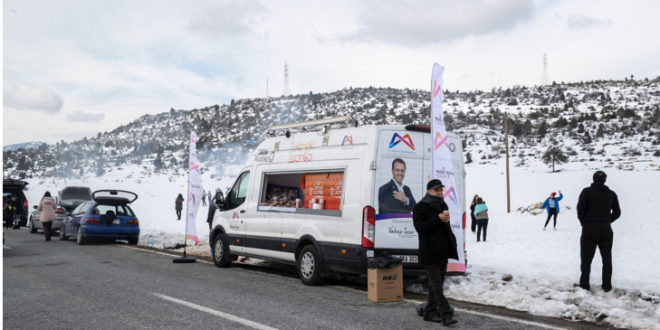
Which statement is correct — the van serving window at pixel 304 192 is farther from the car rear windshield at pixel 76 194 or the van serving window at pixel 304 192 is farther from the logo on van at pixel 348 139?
the car rear windshield at pixel 76 194

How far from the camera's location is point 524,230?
75.1ft

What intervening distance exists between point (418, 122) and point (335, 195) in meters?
Result: 68.5

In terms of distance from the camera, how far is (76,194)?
25188mm

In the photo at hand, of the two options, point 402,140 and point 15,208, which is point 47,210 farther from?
point 402,140

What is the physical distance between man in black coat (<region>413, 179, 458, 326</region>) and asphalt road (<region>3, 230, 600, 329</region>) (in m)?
0.30

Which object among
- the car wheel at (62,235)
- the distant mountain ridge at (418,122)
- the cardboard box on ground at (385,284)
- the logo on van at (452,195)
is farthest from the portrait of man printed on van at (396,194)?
the distant mountain ridge at (418,122)

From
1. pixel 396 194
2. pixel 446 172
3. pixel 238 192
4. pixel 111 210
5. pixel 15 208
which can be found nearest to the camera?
pixel 446 172

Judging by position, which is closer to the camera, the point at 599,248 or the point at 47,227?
the point at 599,248

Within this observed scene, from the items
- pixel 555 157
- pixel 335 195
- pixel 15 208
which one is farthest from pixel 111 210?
pixel 555 157

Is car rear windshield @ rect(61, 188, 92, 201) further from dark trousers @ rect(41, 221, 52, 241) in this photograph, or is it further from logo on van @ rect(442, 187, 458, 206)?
logo on van @ rect(442, 187, 458, 206)

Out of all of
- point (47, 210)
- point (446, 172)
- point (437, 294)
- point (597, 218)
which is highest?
point (446, 172)

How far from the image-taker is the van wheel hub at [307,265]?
9.27m

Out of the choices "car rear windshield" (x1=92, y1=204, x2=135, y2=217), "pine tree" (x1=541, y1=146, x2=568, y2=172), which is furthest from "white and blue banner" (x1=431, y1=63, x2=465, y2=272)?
"pine tree" (x1=541, y1=146, x2=568, y2=172)

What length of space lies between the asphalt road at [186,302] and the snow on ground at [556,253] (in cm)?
114
